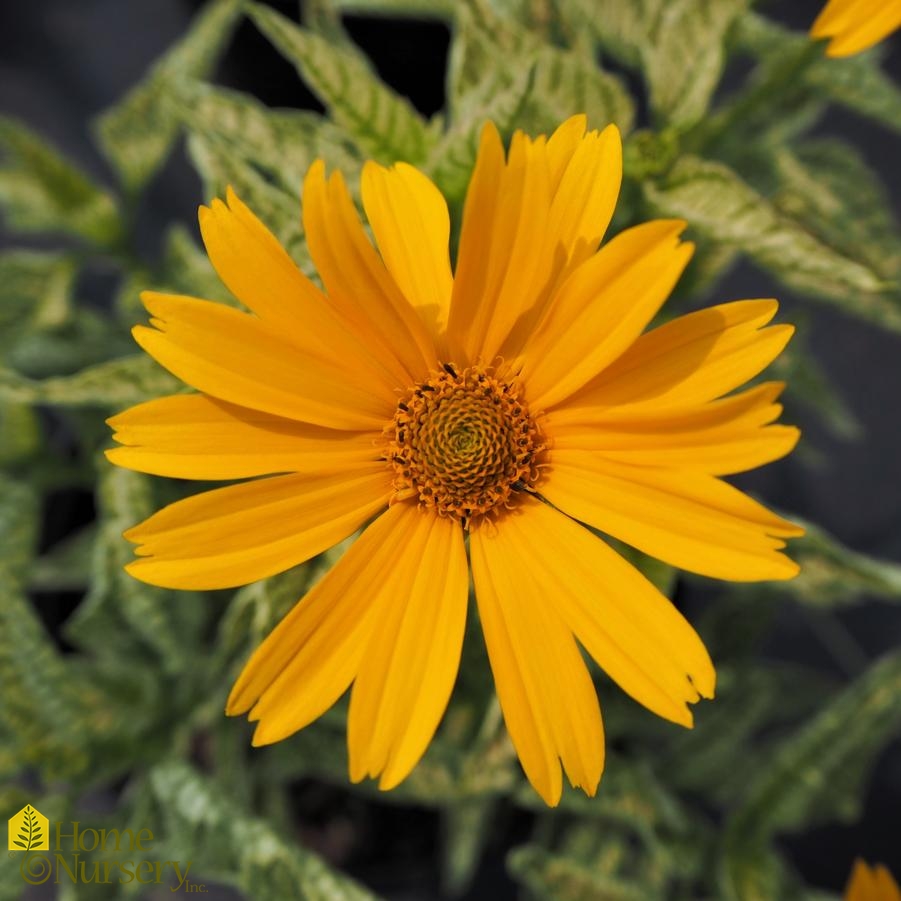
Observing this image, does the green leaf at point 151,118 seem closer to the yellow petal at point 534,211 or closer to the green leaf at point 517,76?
the green leaf at point 517,76

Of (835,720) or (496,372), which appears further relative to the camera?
(835,720)

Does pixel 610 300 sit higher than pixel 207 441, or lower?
higher

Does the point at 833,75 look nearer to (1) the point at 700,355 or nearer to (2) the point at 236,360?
(1) the point at 700,355

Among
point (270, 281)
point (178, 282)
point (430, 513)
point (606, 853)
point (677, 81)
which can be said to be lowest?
point (606, 853)

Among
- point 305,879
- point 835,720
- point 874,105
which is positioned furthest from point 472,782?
point 874,105

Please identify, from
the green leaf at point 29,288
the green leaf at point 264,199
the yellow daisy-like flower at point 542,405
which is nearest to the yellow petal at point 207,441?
the yellow daisy-like flower at point 542,405

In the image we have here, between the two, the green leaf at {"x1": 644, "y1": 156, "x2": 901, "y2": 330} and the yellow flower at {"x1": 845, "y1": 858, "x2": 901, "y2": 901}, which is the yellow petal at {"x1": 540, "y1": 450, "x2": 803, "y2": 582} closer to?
the green leaf at {"x1": 644, "y1": 156, "x2": 901, "y2": 330}

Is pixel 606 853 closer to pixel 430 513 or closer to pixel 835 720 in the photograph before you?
pixel 835 720

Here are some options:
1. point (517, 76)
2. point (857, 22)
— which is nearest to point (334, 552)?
point (517, 76)
